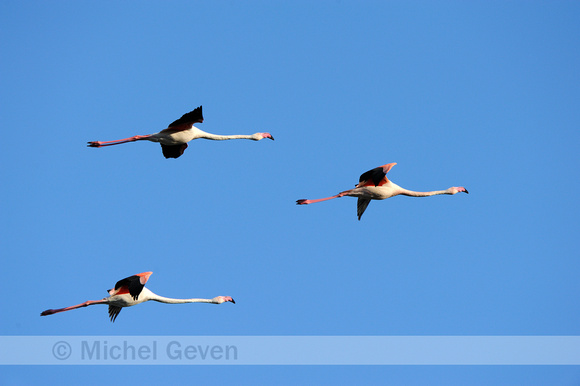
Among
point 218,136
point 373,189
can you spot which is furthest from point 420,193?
point 218,136

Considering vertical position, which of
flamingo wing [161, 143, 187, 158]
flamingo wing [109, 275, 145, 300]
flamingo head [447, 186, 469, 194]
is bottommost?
flamingo wing [109, 275, 145, 300]

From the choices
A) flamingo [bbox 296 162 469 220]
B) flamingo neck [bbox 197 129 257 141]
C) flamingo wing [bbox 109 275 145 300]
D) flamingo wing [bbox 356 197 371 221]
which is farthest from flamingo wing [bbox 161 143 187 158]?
flamingo wing [bbox 356 197 371 221]

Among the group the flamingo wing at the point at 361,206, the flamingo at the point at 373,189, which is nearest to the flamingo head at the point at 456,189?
the flamingo at the point at 373,189

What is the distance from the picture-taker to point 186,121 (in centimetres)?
3712

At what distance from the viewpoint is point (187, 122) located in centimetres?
3728

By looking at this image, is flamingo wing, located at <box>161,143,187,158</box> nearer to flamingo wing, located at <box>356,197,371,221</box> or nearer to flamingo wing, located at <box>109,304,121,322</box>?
flamingo wing, located at <box>109,304,121,322</box>

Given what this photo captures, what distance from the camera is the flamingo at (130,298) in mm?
34750

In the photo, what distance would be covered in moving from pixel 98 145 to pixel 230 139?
533cm

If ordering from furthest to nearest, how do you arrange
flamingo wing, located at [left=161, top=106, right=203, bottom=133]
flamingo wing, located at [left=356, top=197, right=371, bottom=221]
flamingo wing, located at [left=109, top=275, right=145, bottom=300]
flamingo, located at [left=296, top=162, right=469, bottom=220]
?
flamingo wing, located at [left=356, top=197, right=371, bottom=221] < flamingo, located at [left=296, top=162, right=469, bottom=220] < flamingo wing, located at [left=161, top=106, right=203, bottom=133] < flamingo wing, located at [left=109, top=275, right=145, bottom=300]

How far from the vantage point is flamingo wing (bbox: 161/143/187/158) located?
3944 cm

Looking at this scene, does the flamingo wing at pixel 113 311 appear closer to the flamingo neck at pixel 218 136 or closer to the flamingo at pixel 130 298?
the flamingo at pixel 130 298

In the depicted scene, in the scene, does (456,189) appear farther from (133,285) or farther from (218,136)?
(133,285)

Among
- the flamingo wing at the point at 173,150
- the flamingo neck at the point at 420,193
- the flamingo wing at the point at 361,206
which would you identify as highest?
the flamingo wing at the point at 173,150

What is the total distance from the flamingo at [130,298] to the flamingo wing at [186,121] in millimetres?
5757
